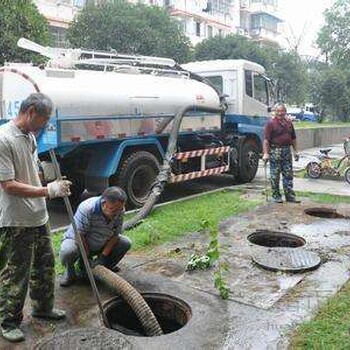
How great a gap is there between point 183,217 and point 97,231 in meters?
3.30

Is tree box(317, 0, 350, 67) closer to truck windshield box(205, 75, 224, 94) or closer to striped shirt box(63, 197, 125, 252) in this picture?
truck windshield box(205, 75, 224, 94)

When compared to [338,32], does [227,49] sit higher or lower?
lower

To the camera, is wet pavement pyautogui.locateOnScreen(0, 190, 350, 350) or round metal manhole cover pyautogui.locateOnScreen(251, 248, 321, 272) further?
round metal manhole cover pyautogui.locateOnScreen(251, 248, 321, 272)

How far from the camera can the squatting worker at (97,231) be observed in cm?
444

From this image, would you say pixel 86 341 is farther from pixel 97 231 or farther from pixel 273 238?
pixel 273 238

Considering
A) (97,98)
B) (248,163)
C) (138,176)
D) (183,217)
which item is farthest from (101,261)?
(248,163)

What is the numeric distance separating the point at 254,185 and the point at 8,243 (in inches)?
327

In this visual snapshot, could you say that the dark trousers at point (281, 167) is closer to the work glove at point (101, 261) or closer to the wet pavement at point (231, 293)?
the wet pavement at point (231, 293)

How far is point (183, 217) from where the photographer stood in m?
7.91

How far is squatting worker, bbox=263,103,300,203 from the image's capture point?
347 inches

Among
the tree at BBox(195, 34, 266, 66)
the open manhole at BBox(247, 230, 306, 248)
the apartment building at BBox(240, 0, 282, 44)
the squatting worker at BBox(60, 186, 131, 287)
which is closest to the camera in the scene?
the squatting worker at BBox(60, 186, 131, 287)

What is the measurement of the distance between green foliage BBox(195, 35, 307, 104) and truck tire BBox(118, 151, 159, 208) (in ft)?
61.7

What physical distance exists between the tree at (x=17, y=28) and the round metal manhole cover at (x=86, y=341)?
11354mm

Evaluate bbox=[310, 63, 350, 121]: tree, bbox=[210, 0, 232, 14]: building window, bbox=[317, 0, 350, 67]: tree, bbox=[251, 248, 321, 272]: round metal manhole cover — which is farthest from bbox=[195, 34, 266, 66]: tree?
bbox=[251, 248, 321, 272]: round metal manhole cover
